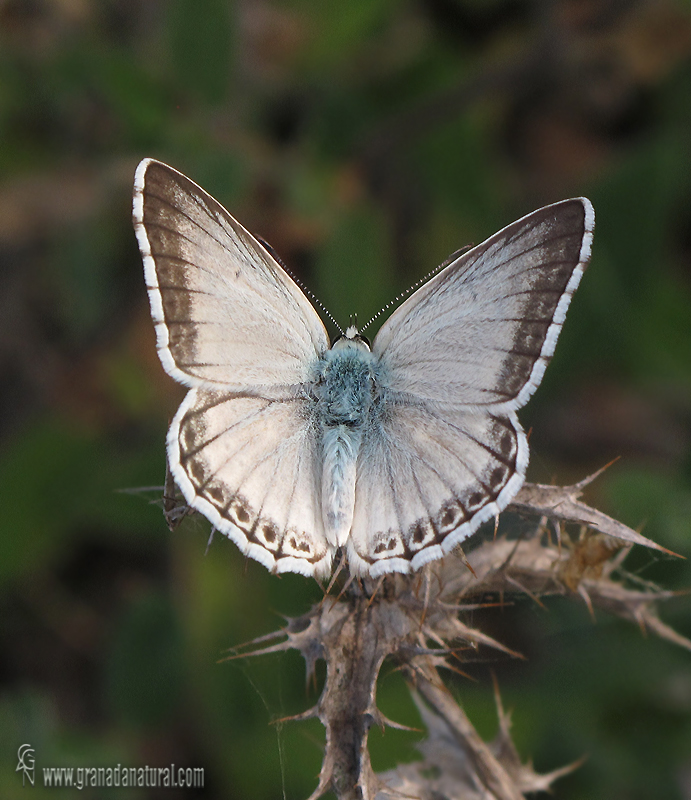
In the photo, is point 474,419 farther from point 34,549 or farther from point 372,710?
point 34,549

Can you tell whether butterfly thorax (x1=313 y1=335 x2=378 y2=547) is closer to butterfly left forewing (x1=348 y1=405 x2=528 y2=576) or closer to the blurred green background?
butterfly left forewing (x1=348 y1=405 x2=528 y2=576)

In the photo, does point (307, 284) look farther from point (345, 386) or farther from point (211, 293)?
point (211, 293)

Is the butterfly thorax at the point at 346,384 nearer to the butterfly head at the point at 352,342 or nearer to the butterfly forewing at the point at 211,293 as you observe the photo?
the butterfly head at the point at 352,342

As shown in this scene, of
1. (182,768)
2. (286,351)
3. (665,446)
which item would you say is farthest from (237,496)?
(665,446)

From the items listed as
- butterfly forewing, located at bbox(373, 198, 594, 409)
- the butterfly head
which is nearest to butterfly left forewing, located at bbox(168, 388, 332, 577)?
the butterfly head

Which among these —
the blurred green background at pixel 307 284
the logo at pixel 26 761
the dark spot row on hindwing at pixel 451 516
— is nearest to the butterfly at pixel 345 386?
the dark spot row on hindwing at pixel 451 516
